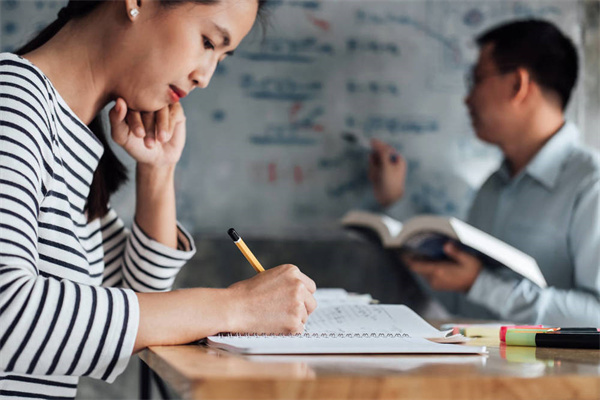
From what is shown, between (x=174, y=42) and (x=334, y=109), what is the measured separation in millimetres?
1025

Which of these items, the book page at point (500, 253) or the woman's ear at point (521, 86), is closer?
the book page at point (500, 253)

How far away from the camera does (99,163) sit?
3.52 feet

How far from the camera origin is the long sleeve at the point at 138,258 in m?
1.01

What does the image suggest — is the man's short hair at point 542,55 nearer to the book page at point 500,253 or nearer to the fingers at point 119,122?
the book page at point 500,253

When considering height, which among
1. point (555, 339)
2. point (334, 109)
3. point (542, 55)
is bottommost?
point (555, 339)

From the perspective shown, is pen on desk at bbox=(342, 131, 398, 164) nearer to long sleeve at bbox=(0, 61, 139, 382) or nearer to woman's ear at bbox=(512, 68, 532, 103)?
woman's ear at bbox=(512, 68, 532, 103)

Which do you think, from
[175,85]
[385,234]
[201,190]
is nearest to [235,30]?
[175,85]

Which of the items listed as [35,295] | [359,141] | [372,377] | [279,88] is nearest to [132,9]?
[35,295]

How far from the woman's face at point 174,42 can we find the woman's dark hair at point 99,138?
0.02 meters

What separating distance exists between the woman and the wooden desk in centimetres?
7

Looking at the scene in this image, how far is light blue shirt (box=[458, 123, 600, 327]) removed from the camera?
1452 mm

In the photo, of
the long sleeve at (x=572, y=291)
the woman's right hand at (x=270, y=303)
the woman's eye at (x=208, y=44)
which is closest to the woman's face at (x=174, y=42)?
the woman's eye at (x=208, y=44)

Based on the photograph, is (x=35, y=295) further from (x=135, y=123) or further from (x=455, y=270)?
(x=455, y=270)

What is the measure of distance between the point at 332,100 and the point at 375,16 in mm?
288
